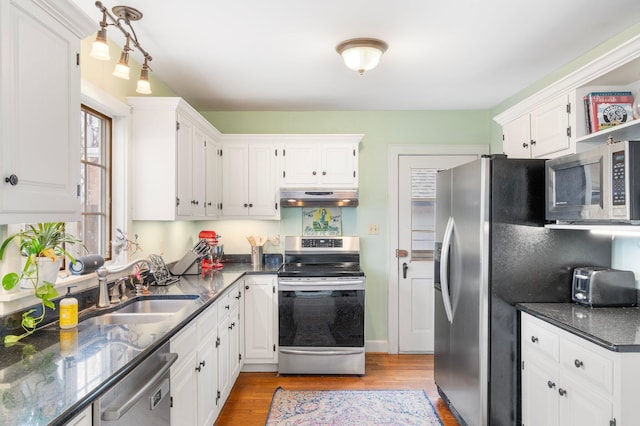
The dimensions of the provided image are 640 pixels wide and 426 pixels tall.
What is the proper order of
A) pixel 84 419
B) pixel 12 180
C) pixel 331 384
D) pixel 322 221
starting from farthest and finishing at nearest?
pixel 322 221 < pixel 331 384 < pixel 12 180 < pixel 84 419

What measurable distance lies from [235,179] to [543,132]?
2.67 m

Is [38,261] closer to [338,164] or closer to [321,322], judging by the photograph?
[321,322]

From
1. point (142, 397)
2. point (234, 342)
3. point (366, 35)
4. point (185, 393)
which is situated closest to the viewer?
point (142, 397)

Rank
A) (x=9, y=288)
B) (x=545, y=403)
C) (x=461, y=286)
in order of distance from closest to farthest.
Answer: (x=9, y=288)
(x=545, y=403)
(x=461, y=286)

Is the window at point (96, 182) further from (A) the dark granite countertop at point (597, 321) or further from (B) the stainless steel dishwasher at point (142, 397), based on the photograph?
(A) the dark granite countertop at point (597, 321)

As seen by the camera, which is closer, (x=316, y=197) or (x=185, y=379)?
(x=185, y=379)

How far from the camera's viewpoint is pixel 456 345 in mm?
2750

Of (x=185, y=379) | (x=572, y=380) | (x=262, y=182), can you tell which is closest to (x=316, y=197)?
(x=262, y=182)

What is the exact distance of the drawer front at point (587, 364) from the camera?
166 centimetres

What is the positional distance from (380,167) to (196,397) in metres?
2.86

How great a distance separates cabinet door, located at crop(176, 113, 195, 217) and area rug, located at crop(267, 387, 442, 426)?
5.34 ft

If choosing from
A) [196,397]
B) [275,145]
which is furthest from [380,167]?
[196,397]

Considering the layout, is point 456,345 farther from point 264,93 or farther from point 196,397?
point 264,93

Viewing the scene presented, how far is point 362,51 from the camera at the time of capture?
101 inches
